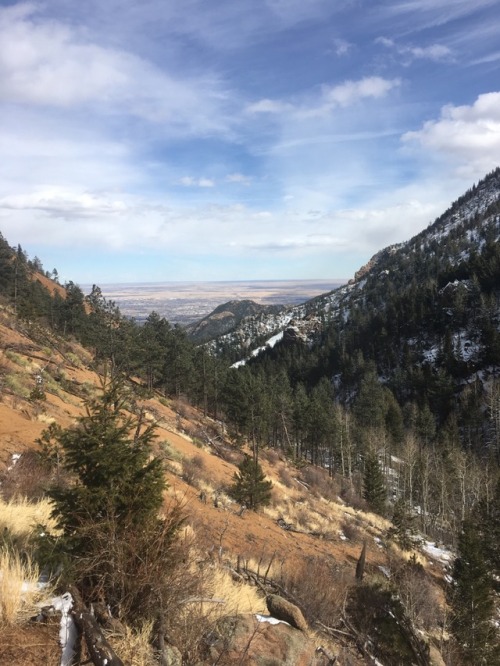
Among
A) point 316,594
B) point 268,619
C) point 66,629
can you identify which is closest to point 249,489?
point 316,594

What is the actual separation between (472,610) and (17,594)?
14.0 m

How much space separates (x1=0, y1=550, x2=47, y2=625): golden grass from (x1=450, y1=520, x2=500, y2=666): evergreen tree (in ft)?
38.5

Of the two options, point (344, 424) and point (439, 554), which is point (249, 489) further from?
point (344, 424)

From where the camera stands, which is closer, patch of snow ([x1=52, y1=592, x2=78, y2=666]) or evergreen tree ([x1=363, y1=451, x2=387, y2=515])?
patch of snow ([x1=52, y1=592, x2=78, y2=666])

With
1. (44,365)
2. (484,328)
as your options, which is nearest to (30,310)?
(44,365)

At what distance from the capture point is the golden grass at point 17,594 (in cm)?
376

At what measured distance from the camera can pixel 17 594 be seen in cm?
385

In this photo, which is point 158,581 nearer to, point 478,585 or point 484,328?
point 478,585

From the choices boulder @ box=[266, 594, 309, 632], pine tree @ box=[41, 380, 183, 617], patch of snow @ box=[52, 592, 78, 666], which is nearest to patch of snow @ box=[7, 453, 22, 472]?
pine tree @ box=[41, 380, 183, 617]

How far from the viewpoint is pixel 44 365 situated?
2672 centimetres

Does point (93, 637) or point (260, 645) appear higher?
point (93, 637)

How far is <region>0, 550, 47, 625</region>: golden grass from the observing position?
376 cm

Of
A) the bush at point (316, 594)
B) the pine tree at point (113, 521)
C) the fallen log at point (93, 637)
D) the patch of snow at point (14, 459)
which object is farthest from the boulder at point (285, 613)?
the patch of snow at point (14, 459)

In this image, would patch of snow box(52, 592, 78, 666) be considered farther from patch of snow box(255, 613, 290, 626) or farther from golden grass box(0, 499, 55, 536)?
patch of snow box(255, 613, 290, 626)
